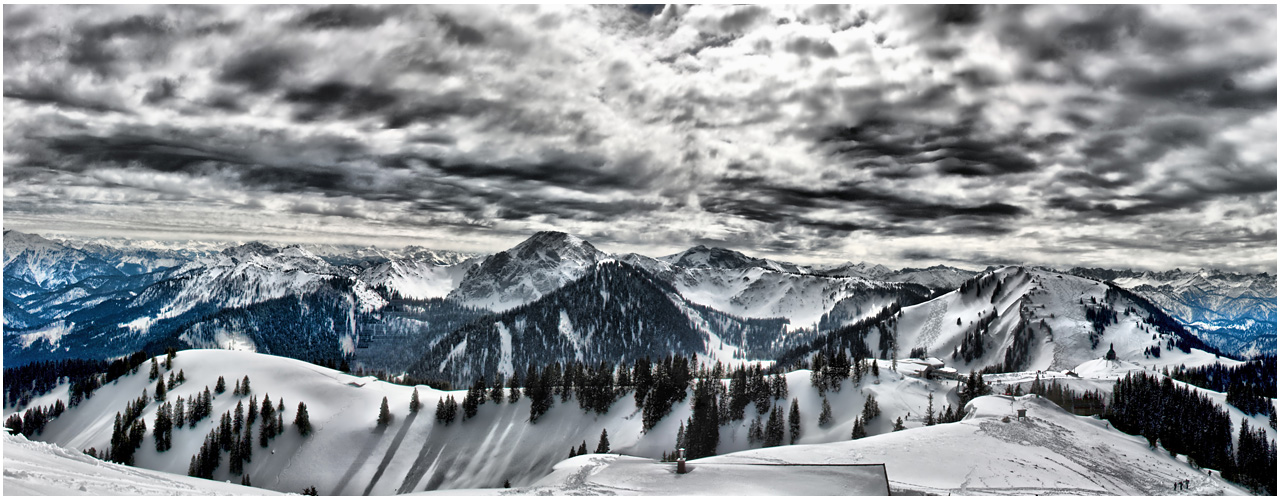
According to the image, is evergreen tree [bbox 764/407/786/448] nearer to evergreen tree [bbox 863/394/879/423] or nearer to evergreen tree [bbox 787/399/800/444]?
evergreen tree [bbox 787/399/800/444]

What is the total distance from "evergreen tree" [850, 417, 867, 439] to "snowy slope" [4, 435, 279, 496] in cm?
11220

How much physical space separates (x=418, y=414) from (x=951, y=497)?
493 ft

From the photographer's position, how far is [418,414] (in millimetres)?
170125

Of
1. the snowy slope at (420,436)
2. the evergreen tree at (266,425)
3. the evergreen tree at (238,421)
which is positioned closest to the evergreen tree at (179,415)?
the snowy slope at (420,436)

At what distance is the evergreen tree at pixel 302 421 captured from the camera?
529ft

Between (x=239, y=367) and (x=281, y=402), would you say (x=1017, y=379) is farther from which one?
(x=239, y=367)

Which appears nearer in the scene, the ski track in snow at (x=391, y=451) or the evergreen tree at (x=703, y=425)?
the ski track in snow at (x=391, y=451)

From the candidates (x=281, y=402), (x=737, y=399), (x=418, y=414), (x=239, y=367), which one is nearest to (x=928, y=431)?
(x=737, y=399)

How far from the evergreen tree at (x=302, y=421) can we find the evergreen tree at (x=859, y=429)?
5084 inches

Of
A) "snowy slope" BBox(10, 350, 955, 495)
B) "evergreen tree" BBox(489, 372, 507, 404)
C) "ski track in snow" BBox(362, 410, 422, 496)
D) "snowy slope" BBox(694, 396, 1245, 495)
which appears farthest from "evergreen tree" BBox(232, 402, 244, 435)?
"snowy slope" BBox(694, 396, 1245, 495)

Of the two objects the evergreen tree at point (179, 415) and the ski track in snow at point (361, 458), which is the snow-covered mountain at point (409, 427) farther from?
the evergreen tree at point (179, 415)

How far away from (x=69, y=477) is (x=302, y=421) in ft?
445

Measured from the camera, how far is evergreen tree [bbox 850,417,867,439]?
13388cm

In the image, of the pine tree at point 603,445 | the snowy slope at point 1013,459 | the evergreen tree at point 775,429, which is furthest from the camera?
the evergreen tree at point 775,429
